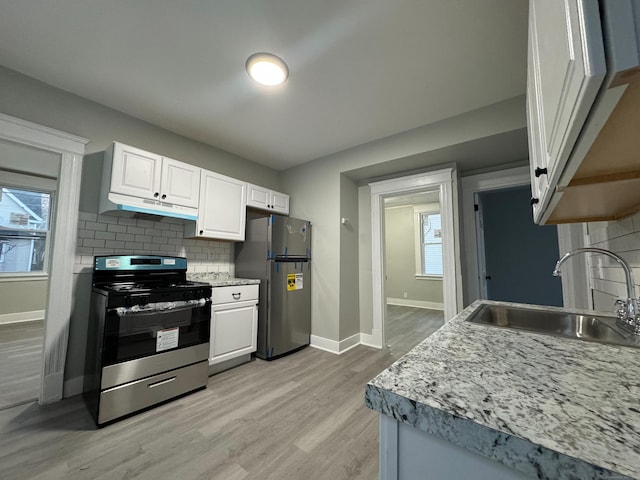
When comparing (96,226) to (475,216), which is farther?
(475,216)

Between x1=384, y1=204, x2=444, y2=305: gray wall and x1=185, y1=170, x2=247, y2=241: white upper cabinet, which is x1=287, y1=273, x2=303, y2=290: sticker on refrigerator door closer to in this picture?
x1=185, y1=170, x2=247, y2=241: white upper cabinet

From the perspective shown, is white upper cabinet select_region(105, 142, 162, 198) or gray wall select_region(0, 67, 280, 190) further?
white upper cabinet select_region(105, 142, 162, 198)

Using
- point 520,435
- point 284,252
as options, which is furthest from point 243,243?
point 520,435

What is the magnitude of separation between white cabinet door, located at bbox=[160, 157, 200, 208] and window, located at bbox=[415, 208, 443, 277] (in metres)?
5.04

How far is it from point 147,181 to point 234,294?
4.38ft

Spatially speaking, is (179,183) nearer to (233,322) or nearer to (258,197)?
(258,197)

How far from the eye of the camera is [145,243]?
2.54 meters

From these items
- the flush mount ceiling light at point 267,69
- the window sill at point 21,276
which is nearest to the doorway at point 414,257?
the flush mount ceiling light at point 267,69

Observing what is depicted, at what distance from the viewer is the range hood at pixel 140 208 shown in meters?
2.10

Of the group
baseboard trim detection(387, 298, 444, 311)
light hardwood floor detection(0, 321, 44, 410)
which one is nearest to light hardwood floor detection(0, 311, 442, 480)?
light hardwood floor detection(0, 321, 44, 410)

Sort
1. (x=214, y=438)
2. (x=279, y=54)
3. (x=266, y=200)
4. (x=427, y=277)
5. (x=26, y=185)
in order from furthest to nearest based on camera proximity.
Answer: (x=427, y=277) → (x=26, y=185) → (x=266, y=200) → (x=279, y=54) → (x=214, y=438)

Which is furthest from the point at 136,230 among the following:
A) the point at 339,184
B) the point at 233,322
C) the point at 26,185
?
the point at 26,185

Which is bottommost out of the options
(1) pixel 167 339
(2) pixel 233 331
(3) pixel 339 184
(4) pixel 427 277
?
(2) pixel 233 331

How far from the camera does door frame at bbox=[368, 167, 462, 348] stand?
2.79 meters
